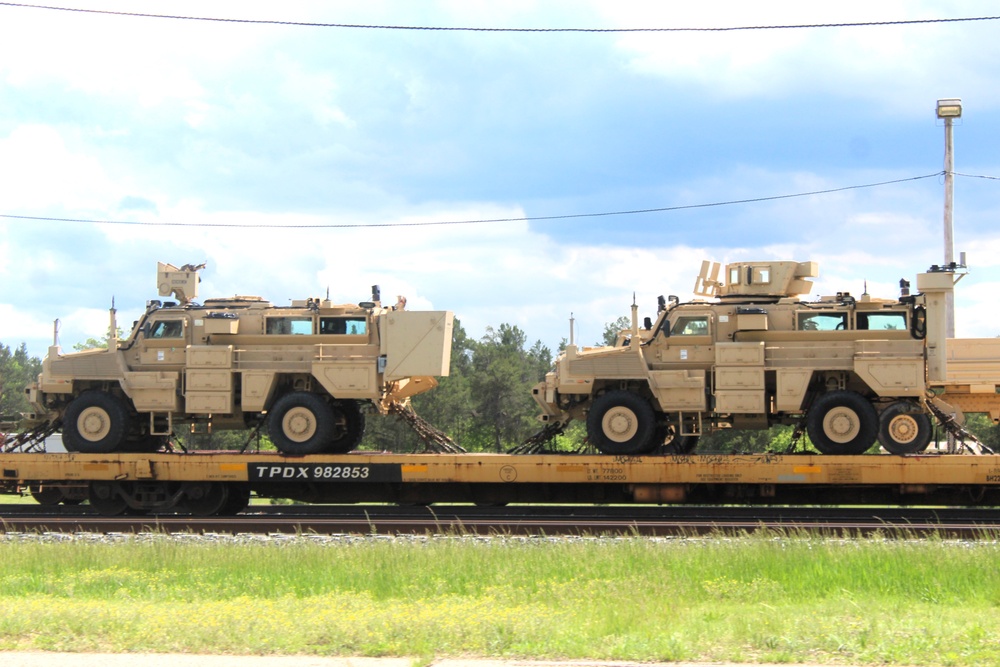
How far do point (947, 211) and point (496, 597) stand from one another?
2167 centimetres

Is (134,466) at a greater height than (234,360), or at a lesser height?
lesser

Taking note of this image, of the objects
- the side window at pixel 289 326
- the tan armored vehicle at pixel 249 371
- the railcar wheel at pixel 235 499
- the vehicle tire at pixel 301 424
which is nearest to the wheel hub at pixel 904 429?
the tan armored vehicle at pixel 249 371

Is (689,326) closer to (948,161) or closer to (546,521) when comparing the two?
(546,521)

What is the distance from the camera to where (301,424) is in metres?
19.0

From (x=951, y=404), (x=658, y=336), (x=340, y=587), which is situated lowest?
(x=340, y=587)

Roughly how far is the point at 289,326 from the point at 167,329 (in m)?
2.22

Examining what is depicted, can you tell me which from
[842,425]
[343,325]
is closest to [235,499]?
[343,325]

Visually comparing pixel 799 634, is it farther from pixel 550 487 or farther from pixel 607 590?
pixel 550 487

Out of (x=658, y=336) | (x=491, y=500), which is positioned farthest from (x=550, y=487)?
(x=658, y=336)

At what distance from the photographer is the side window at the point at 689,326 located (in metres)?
18.7

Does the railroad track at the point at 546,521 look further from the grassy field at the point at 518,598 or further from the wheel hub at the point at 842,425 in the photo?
the grassy field at the point at 518,598

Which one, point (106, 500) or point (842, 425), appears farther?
point (106, 500)

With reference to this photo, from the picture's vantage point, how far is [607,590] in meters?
11.1

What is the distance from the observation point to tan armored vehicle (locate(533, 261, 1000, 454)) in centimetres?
1784
